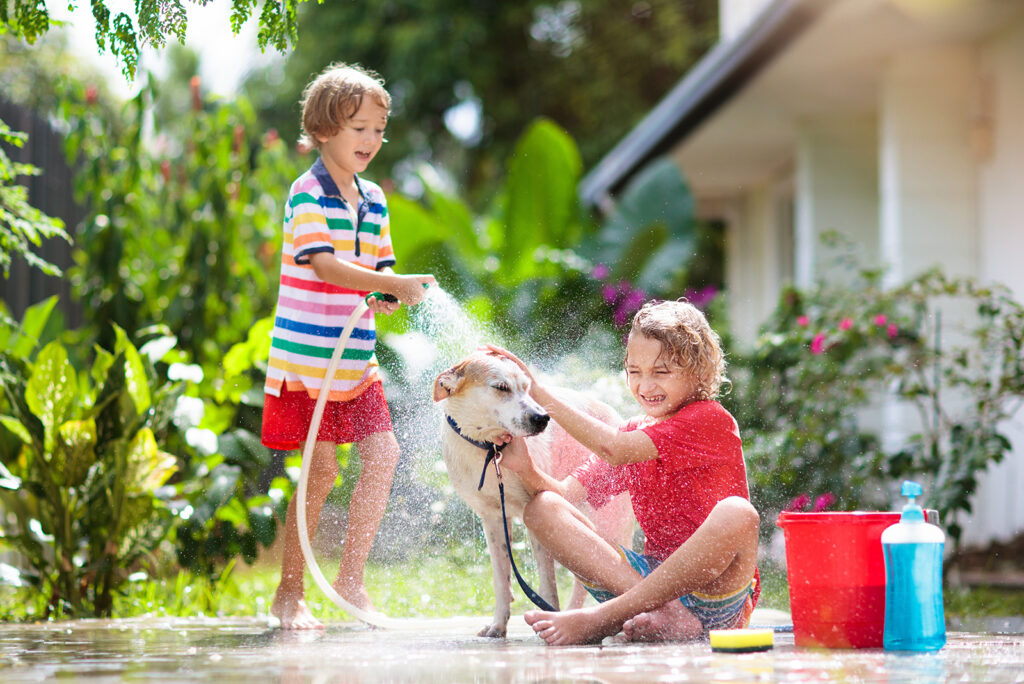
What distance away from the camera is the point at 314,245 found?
151 inches

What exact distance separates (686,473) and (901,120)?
5291mm

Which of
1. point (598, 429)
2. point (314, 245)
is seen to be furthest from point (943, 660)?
point (314, 245)

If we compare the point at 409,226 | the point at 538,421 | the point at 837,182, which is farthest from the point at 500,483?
the point at 837,182

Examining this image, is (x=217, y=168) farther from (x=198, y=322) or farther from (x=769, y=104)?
(x=769, y=104)

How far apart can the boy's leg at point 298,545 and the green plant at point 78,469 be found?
0.89m

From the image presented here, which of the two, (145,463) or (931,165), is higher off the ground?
(931,165)

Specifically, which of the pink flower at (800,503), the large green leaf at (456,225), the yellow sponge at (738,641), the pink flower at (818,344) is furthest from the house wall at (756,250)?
the yellow sponge at (738,641)

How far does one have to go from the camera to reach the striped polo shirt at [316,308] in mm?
3939

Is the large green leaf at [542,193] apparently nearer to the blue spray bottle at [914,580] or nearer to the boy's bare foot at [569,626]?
the boy's bare foot at [569,626]

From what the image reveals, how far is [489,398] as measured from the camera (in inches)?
137

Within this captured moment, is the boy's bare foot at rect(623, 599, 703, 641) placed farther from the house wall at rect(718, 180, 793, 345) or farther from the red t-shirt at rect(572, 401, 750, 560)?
the house wall at rect(718, 180, 793, 345)

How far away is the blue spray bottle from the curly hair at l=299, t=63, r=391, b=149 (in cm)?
219

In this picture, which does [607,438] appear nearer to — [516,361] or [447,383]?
[516,361]

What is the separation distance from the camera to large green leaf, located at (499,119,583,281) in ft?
31.6
